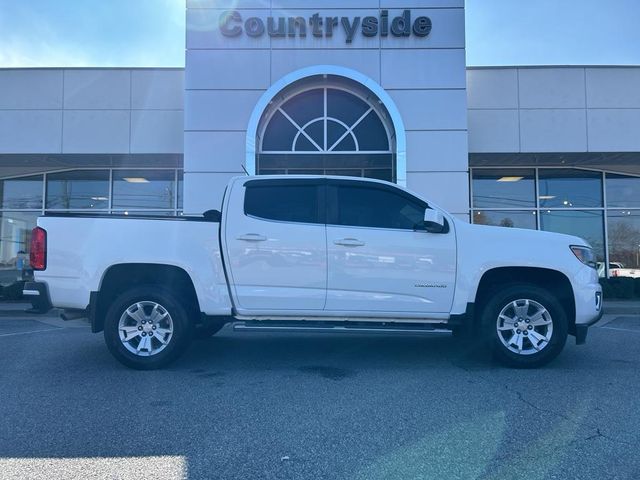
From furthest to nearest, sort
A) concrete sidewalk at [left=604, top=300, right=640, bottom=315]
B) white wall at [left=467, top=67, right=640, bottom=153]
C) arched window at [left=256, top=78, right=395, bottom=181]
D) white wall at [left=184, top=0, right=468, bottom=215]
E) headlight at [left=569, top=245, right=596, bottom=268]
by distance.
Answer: white wall at [left=467, top=67, right=640, bottom=153]
arched window at [left=256, top=78, right=395, bottom=181]
white wall at [left=184, top=0, right=468, bottom=215]
concrete sidewalk at [left=604, top=300, right=640, bottom=315]
headlight at [left=569, top=245, right=596, bottom=268]

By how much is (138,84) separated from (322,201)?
33.1ft

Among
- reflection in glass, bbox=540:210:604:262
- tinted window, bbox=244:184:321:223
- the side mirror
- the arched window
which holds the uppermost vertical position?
the arched window

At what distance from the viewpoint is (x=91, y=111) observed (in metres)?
14.0

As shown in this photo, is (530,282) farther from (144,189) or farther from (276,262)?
(144,189)

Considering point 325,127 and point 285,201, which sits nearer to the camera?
point 285,201

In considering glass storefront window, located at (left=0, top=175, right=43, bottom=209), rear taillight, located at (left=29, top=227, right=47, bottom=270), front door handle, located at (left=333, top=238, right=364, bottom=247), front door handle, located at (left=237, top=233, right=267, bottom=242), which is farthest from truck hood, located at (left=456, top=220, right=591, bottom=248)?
glass storefront window, located at (left=0, top=175, right=43, bottom=209)

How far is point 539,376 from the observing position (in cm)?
557

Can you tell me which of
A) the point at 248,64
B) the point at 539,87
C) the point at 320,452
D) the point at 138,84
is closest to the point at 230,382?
the point at 320,452

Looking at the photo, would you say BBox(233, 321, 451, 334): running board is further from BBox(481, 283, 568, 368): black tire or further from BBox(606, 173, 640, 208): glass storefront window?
BBox(606, 173, 640, 208): glass storefront window

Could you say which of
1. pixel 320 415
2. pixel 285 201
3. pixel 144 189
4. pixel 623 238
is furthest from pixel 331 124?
pixel 623 238

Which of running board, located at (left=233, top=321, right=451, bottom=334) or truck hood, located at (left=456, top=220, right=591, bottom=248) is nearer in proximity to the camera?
running board, located at (left=233, top=321, right=451, bottom=334)

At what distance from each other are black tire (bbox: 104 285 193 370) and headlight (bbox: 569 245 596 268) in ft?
14.2

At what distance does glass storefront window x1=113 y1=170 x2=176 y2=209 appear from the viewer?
625 inches

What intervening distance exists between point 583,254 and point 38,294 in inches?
236
